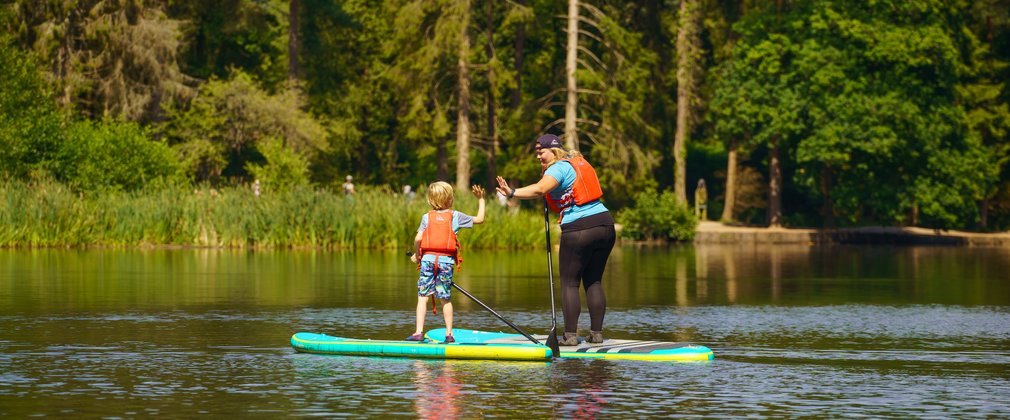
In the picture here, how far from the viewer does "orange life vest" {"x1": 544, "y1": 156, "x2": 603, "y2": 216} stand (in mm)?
14805

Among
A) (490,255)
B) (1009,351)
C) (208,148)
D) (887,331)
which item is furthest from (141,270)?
(208,148)

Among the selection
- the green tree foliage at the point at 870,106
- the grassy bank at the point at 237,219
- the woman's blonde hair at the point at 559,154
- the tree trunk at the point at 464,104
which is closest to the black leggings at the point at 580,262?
the woman's blonde hair at the point at 559,154

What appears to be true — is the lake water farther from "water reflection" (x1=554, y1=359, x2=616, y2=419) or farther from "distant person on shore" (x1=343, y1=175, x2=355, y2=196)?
"distant person on shore" (x1=343, y1=175, x2=355, y2=196)

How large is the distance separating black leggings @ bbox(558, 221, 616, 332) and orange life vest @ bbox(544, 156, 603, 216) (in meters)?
0.27

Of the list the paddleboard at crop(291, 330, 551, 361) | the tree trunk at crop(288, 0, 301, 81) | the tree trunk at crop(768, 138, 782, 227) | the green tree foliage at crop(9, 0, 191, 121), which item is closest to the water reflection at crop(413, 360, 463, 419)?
the paddleboard at crop(291, 330, 551, 361)

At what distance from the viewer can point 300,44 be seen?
7675cm

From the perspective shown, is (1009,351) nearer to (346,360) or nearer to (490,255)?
(346,360)

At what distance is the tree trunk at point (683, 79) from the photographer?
64.1m

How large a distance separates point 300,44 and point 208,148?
Answer: 1678 cm

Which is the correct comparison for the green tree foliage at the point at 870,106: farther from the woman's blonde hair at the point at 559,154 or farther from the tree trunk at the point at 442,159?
the woman's blonde hair at the point at 559,154

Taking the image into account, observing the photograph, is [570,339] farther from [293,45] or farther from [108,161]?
[293,45]

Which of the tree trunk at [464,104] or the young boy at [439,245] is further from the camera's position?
the tree trunk at [464,104]

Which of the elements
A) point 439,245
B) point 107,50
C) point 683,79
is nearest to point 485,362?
point 439,245

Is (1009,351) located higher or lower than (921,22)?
lower
